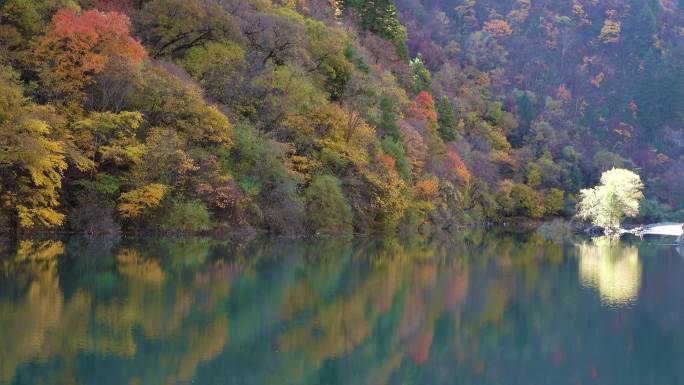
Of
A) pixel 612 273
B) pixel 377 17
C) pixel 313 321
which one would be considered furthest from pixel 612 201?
pixel 313 321

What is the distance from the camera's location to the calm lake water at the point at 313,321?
1312cm

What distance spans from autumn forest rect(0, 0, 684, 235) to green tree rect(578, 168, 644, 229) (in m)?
10.2

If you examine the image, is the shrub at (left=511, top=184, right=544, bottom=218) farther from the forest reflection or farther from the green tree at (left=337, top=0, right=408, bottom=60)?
the forest reflection

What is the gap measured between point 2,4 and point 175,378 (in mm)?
31241

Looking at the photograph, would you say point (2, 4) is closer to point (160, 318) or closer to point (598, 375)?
point (160, 318)

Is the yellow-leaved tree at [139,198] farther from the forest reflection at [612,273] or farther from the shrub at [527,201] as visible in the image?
the shrub at [527,201]

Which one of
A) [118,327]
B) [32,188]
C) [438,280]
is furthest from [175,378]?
[32,188]

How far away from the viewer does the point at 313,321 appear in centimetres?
1756

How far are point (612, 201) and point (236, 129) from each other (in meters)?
44.4

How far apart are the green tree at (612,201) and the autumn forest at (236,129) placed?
33.6 ft

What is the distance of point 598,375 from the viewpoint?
14.7 meters

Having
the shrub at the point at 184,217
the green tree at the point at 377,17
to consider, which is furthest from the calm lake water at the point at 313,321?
the green tree at the point at 377,17

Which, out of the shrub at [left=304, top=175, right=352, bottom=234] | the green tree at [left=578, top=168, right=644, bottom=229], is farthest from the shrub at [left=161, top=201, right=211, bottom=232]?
the green tree at [left=578, top=168, right=644, bottom=229]

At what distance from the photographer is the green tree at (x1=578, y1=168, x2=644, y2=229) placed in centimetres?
7381
